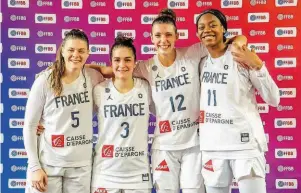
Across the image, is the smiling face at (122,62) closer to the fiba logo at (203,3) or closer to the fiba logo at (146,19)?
the fiba logo at (146,19)

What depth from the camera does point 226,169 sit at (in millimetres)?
2621

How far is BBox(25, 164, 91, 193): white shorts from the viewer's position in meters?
2.66

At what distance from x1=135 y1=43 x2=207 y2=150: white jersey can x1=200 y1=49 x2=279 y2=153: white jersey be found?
0.12 meters

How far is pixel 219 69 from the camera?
2.66 meters

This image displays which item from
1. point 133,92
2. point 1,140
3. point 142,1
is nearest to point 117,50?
point 133,92

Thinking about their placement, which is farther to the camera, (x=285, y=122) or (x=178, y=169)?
(x=285, y=122)

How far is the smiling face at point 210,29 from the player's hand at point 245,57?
0.12 m

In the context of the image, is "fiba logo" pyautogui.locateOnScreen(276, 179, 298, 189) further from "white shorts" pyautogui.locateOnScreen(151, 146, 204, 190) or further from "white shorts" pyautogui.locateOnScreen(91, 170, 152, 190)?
"white shorts" pyautogui.locateOnScreen(91, 170, 152, 190)

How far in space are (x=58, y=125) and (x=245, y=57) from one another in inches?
47.7

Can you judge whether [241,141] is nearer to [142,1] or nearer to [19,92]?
[142,1]

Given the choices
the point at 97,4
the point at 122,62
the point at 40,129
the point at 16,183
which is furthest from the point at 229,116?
the point at 16,183

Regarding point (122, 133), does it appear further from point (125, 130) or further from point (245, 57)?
point (245, 57)

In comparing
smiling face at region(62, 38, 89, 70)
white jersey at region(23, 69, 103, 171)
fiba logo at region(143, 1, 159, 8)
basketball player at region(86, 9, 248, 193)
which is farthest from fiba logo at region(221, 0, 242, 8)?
white jersey at region(23, 69, 103, 171)

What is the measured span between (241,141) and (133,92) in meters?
0.74
